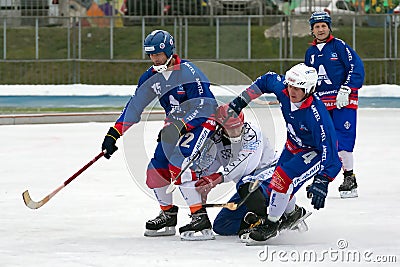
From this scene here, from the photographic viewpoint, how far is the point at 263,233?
6.75 metres

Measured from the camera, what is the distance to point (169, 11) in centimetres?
2312

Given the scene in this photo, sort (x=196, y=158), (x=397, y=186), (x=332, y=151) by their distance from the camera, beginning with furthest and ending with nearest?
(x=397, y=186)
(x=196, y=158)
(x=332, y=151)

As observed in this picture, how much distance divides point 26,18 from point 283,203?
54.7ft

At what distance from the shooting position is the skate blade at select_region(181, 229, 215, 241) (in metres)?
6.96

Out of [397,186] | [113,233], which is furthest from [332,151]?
[397,186]

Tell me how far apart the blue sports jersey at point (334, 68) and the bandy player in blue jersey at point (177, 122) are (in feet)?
7.58

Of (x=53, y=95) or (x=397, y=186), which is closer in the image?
(x=397, y=186)

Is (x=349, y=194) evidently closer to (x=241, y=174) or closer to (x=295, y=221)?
(x=295, y=221)

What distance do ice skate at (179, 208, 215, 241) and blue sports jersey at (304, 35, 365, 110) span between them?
2.62 meters

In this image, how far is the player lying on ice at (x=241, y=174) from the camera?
711cm

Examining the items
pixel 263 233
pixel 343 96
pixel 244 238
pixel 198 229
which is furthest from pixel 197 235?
pixel 343 96

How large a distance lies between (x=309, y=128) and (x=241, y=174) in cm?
66

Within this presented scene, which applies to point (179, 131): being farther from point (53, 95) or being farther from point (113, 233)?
point (53, 95)

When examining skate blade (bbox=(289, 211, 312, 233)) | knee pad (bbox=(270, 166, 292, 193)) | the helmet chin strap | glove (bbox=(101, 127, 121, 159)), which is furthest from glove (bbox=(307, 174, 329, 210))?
glove (bbox=(101, 127, 121, 159))
